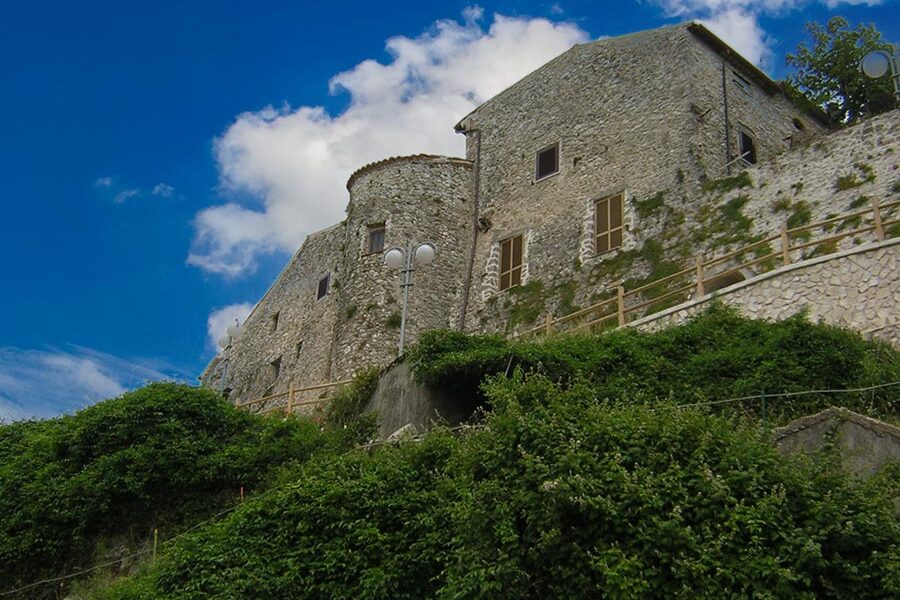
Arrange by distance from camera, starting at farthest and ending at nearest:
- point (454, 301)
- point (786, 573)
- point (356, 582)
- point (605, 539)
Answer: point (454, 301)
point (356, 582)
point (605, 539)
point (786, 573)

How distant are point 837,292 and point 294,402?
1257cm

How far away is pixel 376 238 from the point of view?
1065 inches

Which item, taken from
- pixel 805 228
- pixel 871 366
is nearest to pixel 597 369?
pixel 871 366

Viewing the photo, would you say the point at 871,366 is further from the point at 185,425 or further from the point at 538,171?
the point at 538,171

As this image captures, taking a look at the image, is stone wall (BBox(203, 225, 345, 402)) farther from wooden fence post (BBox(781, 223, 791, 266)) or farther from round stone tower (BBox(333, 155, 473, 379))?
wooden fence post (BBox(781, 223, 791, 266))

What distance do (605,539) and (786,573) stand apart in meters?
1.68

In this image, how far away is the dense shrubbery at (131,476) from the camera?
16734mm

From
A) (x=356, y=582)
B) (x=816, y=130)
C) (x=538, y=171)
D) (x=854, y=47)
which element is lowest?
(x=356, y=582)

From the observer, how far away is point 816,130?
2797cm

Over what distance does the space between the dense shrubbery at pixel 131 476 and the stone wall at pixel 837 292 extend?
7.17 m

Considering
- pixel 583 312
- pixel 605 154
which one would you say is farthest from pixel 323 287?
pixel 583 312

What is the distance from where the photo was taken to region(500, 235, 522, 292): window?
25.6 m

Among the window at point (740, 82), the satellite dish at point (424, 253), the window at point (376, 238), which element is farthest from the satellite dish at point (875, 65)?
the window at point (376, 238)

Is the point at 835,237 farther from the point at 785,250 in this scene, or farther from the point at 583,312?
the point at 583,312
